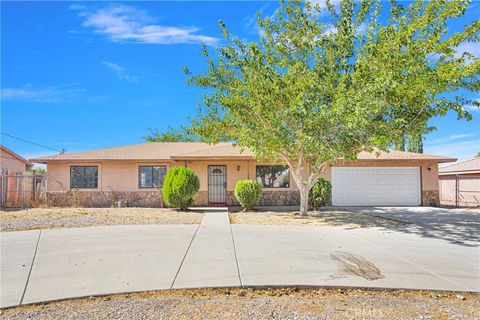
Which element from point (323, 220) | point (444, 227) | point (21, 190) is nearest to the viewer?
point (444, 227)

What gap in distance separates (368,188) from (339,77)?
923cm

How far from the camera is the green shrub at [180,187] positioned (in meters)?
15.8

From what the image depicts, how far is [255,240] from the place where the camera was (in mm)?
8594

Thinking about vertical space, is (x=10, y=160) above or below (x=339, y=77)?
below

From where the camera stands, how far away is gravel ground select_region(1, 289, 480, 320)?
4.33 metres

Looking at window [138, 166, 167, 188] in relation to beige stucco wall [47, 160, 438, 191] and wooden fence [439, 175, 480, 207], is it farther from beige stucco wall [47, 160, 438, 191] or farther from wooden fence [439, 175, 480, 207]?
wooden fence [439, 175, 480, 207]

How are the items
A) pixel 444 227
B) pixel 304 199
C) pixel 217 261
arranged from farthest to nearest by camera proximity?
pixel 304 199 → pixel 444 227 → pixel 217 261

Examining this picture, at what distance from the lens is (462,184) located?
23.8 m

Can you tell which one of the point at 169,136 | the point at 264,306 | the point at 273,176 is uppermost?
the point at 169,136

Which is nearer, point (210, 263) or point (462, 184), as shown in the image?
point (210, 263)

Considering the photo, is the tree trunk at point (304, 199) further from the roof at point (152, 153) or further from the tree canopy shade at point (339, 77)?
the roof at point (152, 153)

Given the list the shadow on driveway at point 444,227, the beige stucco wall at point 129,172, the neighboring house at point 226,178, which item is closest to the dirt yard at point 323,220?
the shadow on driveway at point 444,227

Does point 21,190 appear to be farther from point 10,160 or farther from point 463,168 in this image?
point 463,168

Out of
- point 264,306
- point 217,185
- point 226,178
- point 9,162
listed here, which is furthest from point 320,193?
point 9,162
